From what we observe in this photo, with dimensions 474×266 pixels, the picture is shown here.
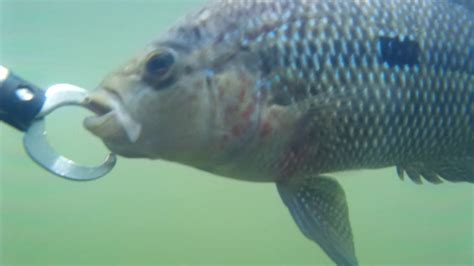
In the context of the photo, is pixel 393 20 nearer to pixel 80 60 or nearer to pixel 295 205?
pixel 295 205

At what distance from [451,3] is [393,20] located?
0.60 metres

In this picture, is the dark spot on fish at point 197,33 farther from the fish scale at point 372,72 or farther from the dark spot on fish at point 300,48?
the dark spot on fish at point 300,48

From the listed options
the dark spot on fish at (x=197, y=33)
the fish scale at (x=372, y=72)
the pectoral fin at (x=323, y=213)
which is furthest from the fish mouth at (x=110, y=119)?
the pectoral fin at (x=323, y=213)

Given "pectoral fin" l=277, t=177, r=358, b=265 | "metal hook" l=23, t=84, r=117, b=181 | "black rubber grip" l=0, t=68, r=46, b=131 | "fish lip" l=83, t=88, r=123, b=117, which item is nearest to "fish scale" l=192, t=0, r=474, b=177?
"pectoral fin" l=277, t=177, r=358, b=265

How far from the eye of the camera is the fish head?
241 centimetres

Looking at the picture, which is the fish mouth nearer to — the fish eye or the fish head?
the fish head

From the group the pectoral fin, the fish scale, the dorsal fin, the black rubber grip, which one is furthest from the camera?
the dorsal fin

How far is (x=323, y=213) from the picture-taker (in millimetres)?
2766

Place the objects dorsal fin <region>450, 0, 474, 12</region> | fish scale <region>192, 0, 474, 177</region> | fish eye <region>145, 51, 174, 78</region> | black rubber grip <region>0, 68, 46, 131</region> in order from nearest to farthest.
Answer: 1. black rubber grip <region>0, 68, 46, 131</region>
2. fish eye <region>145, 51, 174, 78</region>
3. fish scale <region>192, 0, 474, 177</region>
4. dorsal fin <region>450, 0, 474, 12</region>

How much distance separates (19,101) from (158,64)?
2.20ft

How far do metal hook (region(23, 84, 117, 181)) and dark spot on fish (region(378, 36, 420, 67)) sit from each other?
1.58 metres

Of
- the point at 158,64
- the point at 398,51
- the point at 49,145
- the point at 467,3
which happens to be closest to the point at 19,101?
the point at 49,145

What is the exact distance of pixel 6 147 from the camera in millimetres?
27234

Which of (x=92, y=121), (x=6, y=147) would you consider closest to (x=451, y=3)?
(x=92, y=121)
